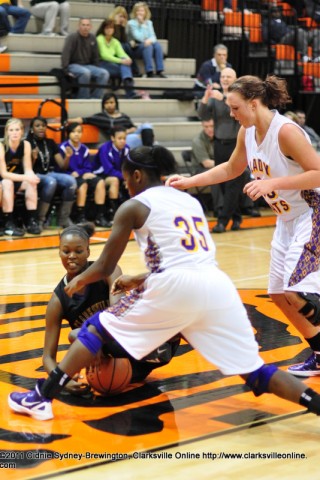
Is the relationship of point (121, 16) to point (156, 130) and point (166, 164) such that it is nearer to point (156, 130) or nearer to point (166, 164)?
point (156, 130)

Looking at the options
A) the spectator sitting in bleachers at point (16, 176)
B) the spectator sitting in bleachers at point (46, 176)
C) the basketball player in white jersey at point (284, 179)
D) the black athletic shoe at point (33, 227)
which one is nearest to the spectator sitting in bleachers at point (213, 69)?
the spectator sitting in bleachers at point (46, 176)

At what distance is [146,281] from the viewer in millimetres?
4555

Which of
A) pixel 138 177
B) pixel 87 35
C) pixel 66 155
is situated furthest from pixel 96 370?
pixel 87 35

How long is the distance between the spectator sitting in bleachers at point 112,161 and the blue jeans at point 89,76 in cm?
136

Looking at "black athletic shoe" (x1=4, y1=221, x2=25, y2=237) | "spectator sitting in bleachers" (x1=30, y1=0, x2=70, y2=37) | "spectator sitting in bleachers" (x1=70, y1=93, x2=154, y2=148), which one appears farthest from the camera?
"spectator sitting in bleachers" (x1=30, y1=0, x2=70, y2=37)

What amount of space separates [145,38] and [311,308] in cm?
1061

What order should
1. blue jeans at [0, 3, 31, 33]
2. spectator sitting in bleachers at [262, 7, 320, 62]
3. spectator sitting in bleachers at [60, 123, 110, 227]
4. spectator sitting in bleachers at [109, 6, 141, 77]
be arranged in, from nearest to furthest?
spectator sitting in bleachers at [60, 123, 110, 227] → blue jeans at [0, 3, 31, 33] → spectator sitting in bleachers at [109, 6, 141, 77] → spectator sitting in bleachers at [262, 7, 320, 62]

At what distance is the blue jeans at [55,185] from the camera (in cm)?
1157

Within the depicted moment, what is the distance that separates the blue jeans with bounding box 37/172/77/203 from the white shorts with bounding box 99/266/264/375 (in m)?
7.21

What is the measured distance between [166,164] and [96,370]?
1.23 metres

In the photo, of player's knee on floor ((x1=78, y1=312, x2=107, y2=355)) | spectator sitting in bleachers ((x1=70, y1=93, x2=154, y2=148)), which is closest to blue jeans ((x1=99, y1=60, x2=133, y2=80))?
spectator sitting in bleachers ((x1=70, y1=93, x2=154, y2=148))

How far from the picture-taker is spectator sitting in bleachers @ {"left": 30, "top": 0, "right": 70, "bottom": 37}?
14.2m

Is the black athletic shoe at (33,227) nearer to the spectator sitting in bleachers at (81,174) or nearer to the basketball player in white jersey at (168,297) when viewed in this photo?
the spectator sitting in bleachers at (81,174)

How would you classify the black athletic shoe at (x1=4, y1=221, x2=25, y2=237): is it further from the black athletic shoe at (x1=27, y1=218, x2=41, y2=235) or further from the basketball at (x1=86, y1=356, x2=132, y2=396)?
the basketball at (x1=86, y1=356, x2=132, y2=396)
